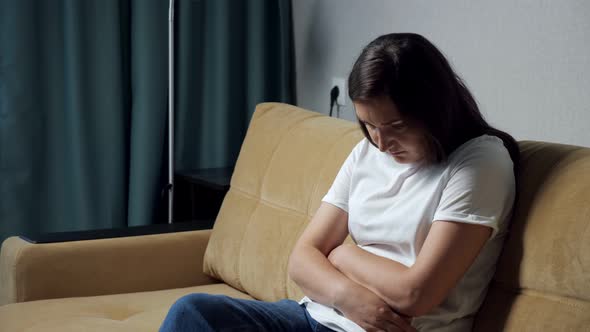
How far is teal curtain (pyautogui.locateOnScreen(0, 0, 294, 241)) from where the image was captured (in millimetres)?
3021

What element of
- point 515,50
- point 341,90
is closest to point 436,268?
point 515,50

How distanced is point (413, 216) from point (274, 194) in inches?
31.7

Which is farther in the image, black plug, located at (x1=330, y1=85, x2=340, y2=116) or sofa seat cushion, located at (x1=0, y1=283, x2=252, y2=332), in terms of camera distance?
black plug, located at (x1=330, y1=85, x2=340, y2=116)

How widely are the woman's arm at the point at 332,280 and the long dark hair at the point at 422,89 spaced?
11.9 inches

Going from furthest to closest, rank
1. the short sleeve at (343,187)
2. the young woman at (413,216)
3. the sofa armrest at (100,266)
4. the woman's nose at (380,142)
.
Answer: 1. the sofa armrest at (100,266)
2. the short sleeve at (343,187)
3. the woman's nose at (380,142)
4. the young woman at (413,216)

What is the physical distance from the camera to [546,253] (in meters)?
1.42

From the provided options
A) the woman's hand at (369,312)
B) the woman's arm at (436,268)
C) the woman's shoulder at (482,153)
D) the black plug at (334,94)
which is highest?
the woman's shoulder at (482,153)

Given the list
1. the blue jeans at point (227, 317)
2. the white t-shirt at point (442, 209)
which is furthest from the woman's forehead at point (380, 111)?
the blue jeans at point (227, 317)

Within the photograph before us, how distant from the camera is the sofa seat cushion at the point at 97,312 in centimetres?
206

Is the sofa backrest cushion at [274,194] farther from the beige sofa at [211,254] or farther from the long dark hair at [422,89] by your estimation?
the long dark hair at [422,89]

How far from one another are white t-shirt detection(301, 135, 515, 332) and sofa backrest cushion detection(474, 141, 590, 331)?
1.3 inches

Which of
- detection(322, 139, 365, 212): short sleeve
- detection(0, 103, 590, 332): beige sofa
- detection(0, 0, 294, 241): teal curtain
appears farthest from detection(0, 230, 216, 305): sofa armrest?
detection(322, 139, 365, 212): short sleeve

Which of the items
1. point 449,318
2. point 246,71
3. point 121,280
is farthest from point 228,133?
point 449,318

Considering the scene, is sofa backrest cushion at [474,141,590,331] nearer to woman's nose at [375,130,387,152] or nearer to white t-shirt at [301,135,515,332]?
white t-shirt at [301,135,515,332]
